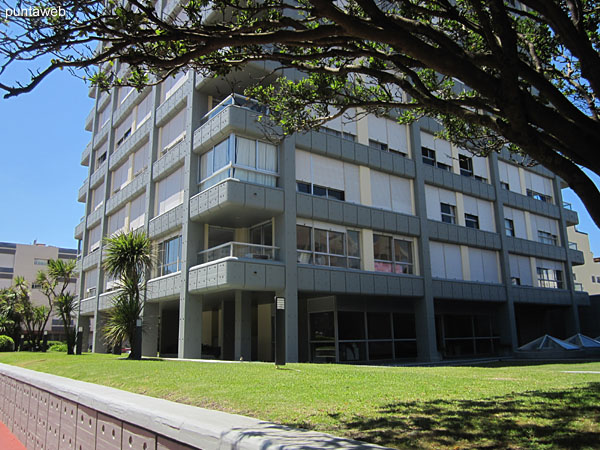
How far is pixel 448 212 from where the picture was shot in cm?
2997

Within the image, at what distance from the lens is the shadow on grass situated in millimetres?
4559

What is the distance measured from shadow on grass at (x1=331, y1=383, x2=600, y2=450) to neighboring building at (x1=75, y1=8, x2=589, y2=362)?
45.4 feet

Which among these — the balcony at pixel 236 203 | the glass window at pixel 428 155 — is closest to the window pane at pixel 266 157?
the balcony at pixel 236 203

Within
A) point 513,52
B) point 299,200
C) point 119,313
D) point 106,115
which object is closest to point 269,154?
point 299,200

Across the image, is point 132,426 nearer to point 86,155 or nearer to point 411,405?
point 411,405

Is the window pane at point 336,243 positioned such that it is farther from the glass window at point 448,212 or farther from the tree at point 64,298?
the tree at point 64,298

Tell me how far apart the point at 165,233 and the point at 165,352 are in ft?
29.1

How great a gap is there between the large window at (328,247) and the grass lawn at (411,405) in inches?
457

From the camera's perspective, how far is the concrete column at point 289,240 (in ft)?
69.3

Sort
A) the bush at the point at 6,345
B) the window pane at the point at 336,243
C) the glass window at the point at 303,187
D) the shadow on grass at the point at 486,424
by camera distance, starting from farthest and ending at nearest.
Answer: the bush at the point at 6,345, the window pane at the point at 336,243, the glass window at the point at 303,187, the shadow on grass at the point at 486,424

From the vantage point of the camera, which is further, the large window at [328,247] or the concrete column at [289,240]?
the large window at [328,247]

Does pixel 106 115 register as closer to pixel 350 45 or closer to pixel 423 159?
pixel 423 159

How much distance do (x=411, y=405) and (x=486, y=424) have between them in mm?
1620

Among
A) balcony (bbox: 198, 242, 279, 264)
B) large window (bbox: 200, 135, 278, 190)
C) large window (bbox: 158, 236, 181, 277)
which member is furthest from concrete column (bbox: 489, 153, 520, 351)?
large window (bbox: 158, 236, 181, 277)
